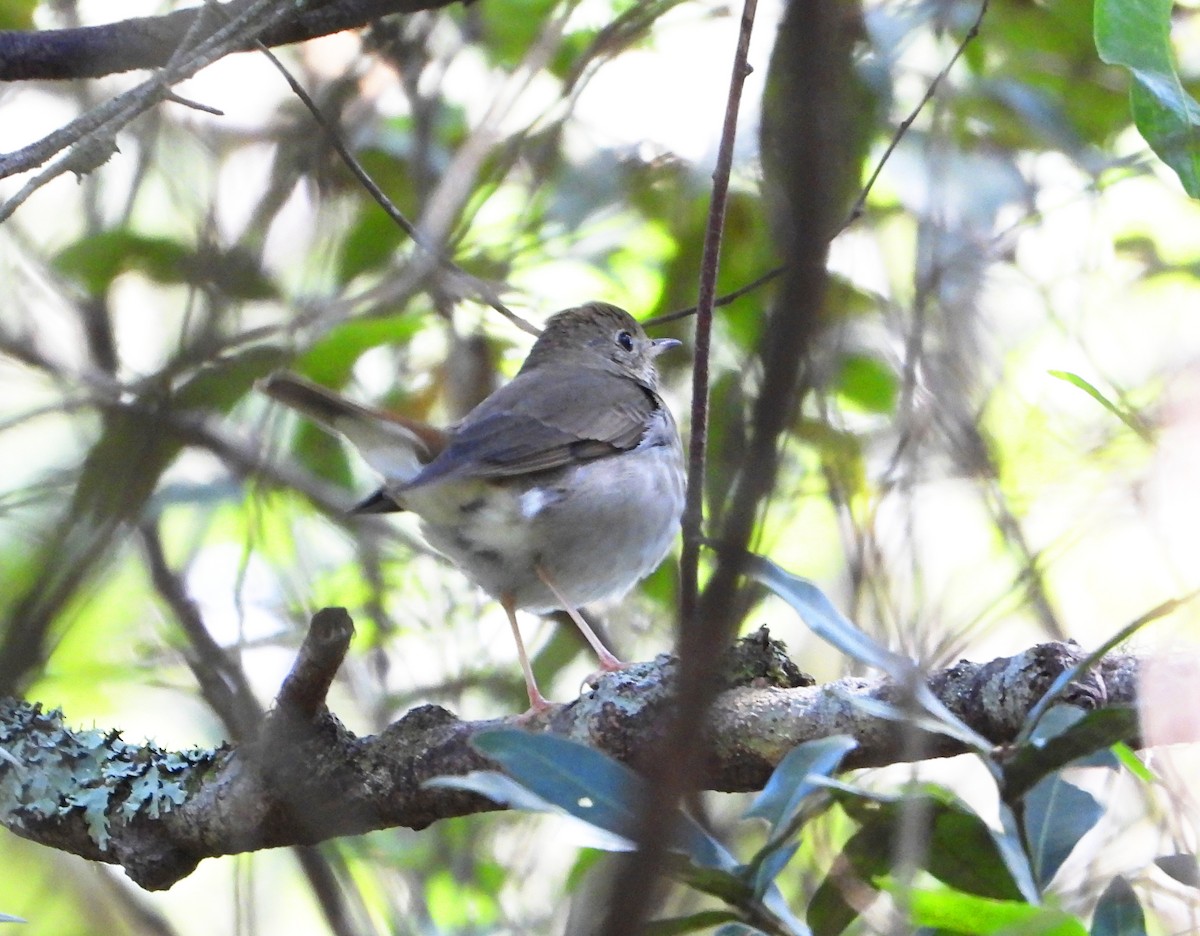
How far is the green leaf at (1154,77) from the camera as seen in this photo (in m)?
1.94

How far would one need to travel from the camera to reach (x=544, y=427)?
4.21 metres

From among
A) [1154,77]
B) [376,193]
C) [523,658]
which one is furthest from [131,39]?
[1154,77]

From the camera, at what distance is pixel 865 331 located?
3.71 metres

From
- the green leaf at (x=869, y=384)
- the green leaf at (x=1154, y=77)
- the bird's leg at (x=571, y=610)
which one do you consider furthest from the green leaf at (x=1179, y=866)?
the bird's leg at (x=571, y=610)

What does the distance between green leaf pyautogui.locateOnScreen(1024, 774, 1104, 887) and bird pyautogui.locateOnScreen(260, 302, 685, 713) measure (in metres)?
2.20

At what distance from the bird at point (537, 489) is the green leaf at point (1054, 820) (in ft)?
7.20

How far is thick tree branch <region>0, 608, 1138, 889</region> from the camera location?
7.80 feet

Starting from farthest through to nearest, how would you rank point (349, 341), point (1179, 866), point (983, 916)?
point (349, 341)
point (1179, 866)
point (983, 916)

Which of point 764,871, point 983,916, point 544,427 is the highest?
point 544,427

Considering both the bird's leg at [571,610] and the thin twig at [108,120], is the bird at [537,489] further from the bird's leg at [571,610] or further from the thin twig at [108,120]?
the thin twig at [108,120]

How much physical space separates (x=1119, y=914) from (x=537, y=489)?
278 cm

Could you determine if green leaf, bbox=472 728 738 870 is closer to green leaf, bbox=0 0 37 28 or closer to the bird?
the bird

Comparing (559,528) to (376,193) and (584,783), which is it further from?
(584,783)

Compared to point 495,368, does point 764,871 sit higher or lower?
lower
